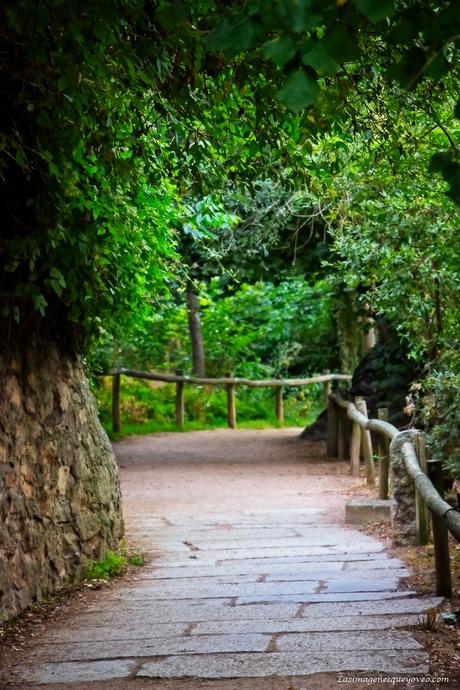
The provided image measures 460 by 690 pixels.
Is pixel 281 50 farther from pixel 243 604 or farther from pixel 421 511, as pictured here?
pixel 421 511

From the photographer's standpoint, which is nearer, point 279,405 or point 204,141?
point 204,141

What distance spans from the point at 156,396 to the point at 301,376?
3448 millimetres

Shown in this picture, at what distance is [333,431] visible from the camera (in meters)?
14.0

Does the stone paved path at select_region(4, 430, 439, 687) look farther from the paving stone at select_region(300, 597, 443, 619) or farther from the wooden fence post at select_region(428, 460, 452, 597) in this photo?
the wooden fence post at select_region(428, 460, 452, 597)

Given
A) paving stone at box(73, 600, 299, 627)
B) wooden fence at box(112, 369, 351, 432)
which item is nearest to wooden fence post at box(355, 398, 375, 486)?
paving stone at box(73, 600, 299, 627)

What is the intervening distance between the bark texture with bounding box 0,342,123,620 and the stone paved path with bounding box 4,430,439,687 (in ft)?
1.22

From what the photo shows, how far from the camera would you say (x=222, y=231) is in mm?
12016

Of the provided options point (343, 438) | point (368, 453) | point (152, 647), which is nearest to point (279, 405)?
point (343, 438)

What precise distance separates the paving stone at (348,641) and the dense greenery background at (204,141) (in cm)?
222

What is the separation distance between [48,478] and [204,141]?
2.28 metres

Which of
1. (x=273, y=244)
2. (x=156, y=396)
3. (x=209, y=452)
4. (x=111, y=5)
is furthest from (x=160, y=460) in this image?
(x=111, y=5)

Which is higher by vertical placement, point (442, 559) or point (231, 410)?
point (231, 410)

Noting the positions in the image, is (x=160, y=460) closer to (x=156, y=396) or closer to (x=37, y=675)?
(x=156, y=396)

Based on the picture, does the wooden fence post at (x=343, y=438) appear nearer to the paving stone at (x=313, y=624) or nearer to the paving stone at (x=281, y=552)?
the paving stone at (x=281, y=552)
